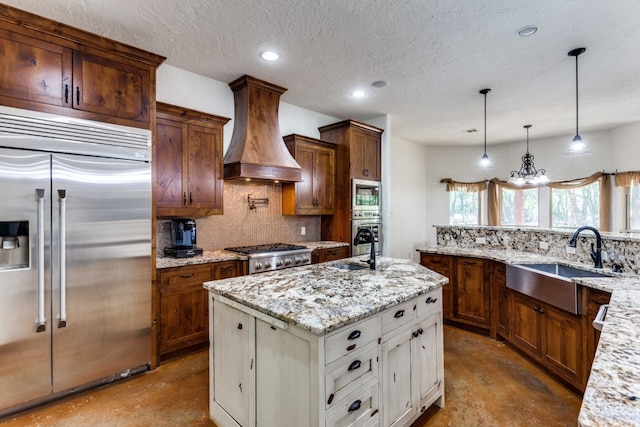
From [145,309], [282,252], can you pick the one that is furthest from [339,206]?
[145,309]

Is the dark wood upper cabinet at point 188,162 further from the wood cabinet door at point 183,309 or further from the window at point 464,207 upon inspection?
the window at point 464,207

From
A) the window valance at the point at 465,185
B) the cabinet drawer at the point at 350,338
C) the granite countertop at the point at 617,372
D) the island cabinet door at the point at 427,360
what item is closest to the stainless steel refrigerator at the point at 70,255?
the cabinet drawer at the point at 350,338

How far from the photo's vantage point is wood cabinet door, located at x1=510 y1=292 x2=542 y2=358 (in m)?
2.83

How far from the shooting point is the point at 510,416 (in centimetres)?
218

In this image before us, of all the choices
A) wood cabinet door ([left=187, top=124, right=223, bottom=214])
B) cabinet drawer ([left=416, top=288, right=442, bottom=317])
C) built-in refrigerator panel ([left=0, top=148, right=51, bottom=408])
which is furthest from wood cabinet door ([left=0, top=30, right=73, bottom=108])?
cabinet drawer ([left=416, top=288, right=442, bottom=317])

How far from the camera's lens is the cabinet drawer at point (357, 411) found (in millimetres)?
1430

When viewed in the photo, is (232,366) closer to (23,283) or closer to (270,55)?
(23,283)

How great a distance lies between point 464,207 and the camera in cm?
732

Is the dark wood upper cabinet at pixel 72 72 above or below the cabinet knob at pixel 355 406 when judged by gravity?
above

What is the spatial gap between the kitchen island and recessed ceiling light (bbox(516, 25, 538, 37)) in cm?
208

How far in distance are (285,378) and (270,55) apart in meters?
2.72

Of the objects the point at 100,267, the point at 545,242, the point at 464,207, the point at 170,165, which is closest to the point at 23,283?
the point at 100,267

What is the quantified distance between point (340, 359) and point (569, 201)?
271 inches

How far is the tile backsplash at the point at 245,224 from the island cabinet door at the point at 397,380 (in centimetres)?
259
